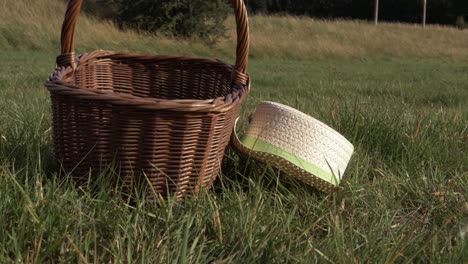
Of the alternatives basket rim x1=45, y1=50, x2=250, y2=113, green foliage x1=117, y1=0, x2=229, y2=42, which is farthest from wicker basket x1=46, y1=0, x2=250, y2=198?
green foliage x1=117, y1=0, x2=229, y2=42

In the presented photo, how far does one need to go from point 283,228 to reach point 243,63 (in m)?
0.77

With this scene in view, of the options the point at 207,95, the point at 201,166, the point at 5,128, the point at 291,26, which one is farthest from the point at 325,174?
the point at 291,26

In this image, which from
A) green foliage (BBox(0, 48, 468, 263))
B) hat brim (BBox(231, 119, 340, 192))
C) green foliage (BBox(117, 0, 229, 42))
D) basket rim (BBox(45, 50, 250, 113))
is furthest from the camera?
green foliage (BBox(117, 0, 229, 42))

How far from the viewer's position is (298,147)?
6.76 ft

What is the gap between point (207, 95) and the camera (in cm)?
253

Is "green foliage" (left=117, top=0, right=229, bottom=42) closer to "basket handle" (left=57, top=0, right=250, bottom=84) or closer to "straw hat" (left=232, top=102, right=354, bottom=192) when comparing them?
"basket handle" (left=57, top=0, right=250, bottom=84)

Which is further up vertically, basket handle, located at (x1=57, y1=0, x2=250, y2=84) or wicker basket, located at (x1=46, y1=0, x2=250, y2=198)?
basket handle, located at (x1=57, y1=0, x2=250, y2=84)

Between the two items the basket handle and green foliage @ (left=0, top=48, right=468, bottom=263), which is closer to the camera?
green foliage @ (left=0, top=48, right=468, bottom=263)

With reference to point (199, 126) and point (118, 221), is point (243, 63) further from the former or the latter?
point (118, 221)

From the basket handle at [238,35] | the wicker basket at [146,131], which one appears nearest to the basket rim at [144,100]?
the wicker basket at [146,131]

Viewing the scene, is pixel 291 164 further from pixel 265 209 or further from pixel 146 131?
pixel 146 131

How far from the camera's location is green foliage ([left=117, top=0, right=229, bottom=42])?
54.6ft

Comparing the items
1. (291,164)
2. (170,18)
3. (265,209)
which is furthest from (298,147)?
(170,18)

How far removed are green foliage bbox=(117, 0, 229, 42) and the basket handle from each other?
47.1 feet
